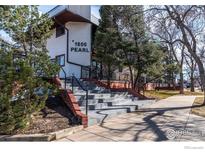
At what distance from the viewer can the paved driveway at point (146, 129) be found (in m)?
6.98

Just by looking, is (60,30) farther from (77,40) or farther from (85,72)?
(85,72)

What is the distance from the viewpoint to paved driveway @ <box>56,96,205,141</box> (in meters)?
6.98

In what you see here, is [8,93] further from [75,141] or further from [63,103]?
[63,103]

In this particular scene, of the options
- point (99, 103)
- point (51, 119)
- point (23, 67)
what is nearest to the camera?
point (23, 67)

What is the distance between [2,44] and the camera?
293 inches

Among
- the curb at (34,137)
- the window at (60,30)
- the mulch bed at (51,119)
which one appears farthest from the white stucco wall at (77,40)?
the curb at (34,137)

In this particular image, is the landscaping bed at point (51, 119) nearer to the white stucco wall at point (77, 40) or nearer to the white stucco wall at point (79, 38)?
the white stucco wall at point (77, 40)

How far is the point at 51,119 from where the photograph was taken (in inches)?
321

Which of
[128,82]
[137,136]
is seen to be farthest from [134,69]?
[137,136]

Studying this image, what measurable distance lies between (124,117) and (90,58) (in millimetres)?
6346

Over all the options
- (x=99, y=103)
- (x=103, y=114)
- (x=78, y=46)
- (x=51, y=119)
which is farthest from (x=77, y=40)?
(x=51, y=119)

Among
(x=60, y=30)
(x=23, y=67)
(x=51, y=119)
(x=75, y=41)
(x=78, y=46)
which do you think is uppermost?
(x=60, y=30)

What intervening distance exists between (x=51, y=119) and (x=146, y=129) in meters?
2.56
